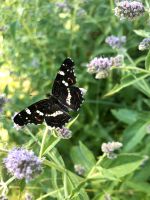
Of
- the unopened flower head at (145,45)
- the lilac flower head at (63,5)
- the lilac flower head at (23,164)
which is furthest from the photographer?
the lilac flower head at (63,5)

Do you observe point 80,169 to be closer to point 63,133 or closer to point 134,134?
point 134,134

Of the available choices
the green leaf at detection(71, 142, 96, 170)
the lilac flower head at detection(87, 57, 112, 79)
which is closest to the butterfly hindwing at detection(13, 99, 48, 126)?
the lilac flower head at detection(87, 57, 112, 79)

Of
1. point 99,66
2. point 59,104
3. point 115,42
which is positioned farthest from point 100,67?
point 115,42

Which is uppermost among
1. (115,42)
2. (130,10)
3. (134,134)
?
(130,10)

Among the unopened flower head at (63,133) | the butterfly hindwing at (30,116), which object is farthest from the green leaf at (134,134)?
the butterfly hindwing at (30,116)

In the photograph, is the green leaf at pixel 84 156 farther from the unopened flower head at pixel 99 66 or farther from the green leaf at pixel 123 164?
the unopened flower head at pixel 99 66

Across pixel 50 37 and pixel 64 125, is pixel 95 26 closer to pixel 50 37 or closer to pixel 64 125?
pixel 50 37

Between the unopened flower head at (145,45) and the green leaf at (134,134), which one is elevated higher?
the unopened flower head at (145,45)
